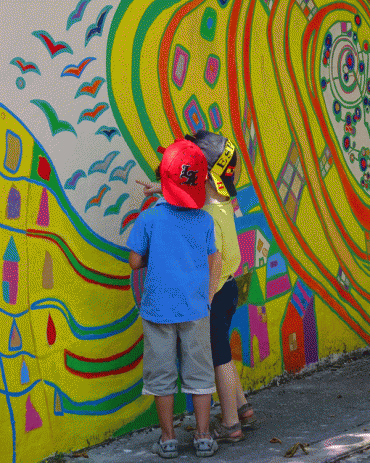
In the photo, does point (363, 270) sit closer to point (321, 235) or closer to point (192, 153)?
point (321, 235)

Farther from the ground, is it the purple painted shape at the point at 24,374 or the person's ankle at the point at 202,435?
→ the purple painted shape at the point at 24,374

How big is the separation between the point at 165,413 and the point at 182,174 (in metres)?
1.23

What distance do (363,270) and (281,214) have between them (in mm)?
1238

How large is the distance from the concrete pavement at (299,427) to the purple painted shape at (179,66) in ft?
6.84

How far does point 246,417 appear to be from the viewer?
391cm

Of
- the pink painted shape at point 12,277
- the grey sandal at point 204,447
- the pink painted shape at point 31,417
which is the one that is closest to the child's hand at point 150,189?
the pink painted shape at point 12,277

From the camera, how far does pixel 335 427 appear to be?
152 inches

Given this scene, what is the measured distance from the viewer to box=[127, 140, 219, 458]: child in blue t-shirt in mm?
3314

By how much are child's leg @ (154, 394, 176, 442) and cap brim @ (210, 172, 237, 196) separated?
1131mm

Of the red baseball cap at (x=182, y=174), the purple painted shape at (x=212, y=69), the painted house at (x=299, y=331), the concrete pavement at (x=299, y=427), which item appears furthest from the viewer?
the painted house at (x=299, y=331)

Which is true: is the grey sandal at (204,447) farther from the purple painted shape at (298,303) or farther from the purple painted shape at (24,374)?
the purple painted shape at (298,303)

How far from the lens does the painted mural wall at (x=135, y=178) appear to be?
324 centimetres

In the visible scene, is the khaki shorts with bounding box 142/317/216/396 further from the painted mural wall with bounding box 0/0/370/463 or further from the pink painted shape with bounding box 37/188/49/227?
the pink painted shape with bounding box 37/188/49/227

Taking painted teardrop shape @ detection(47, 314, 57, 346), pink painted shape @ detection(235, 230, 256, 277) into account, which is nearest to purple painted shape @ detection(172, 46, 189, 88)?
pink painted shape @ detection(235, 230, 256, 277)
